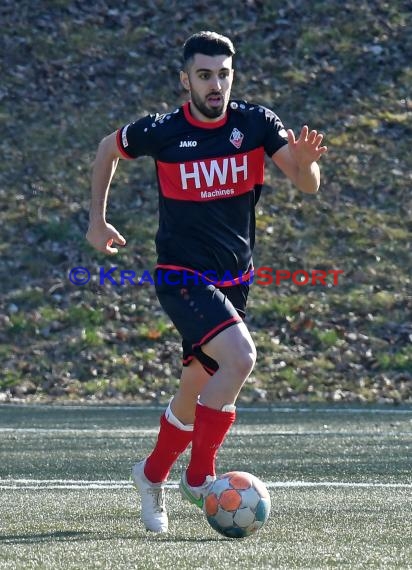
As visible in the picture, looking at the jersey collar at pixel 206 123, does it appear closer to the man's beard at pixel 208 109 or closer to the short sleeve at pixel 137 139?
the man's beard at pixel 208 109

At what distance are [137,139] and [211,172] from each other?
384 millimetres

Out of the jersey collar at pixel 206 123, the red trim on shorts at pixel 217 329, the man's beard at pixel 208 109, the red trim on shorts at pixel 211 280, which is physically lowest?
the red trim on shorts at pixel 217 329

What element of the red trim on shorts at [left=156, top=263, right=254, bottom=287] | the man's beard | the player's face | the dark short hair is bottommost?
the red trim on shorts at [left=156, top=263, right=254, bottom=287]

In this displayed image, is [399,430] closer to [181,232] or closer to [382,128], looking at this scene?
[181,232]

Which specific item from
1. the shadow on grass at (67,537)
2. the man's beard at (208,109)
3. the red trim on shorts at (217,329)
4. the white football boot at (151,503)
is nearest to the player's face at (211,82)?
the man's beard at (208,109)

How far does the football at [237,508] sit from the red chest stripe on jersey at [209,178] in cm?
125

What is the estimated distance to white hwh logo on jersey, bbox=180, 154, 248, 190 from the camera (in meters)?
5.90

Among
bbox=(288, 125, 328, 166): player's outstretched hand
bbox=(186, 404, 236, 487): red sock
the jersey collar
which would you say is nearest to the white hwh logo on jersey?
the jersey collar

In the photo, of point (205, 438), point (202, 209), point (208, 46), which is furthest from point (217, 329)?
point (208, 46)

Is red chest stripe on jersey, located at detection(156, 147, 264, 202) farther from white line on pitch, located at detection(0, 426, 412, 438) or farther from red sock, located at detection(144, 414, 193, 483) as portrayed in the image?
white line on pitch, located at detection(0, 426, 412, 438)

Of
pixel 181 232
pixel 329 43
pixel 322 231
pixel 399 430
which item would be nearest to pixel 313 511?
pixel 181 232

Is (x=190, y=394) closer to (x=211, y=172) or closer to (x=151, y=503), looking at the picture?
(x=151, y=503)

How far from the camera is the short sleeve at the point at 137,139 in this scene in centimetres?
606

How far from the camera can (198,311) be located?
5.65 m
